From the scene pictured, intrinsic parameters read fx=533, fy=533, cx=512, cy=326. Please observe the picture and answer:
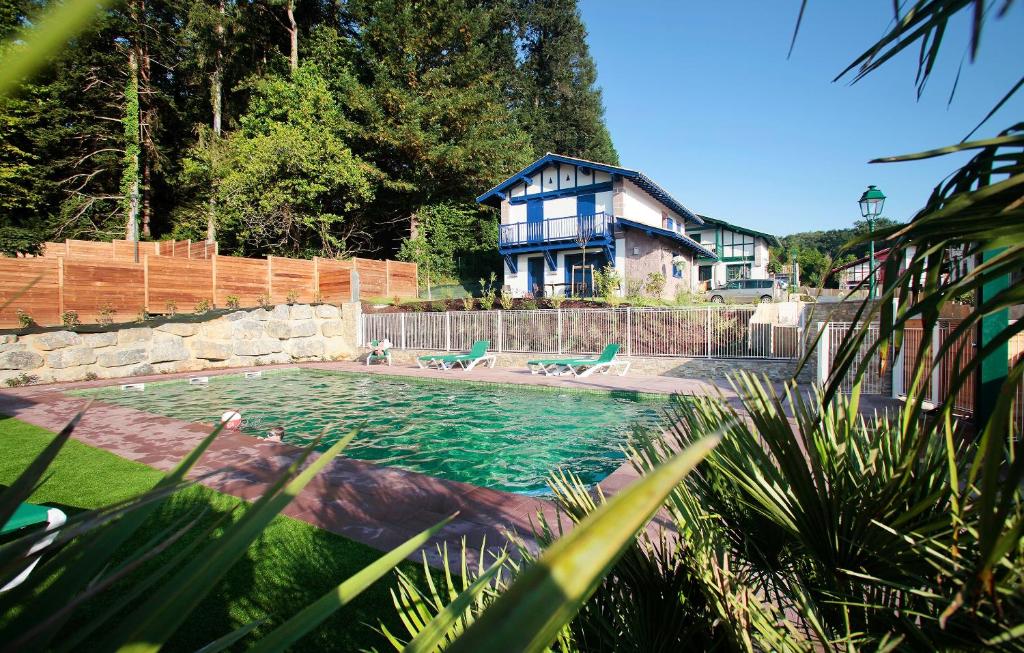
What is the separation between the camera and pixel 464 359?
16719mm

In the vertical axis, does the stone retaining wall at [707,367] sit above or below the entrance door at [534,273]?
below

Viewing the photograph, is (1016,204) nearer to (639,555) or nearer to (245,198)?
(639,555)

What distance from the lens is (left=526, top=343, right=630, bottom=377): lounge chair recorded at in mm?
14305

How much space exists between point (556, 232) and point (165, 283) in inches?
664

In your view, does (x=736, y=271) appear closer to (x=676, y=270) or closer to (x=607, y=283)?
(x=676, y=270)

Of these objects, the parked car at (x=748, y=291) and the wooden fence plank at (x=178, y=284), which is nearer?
the wooden fence plank at (x=178, y=284)

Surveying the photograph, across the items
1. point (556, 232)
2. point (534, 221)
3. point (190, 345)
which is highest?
point (534, 221)

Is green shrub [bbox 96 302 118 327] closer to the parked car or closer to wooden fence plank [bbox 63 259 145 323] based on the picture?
wooden fence plank [bbox 63 259 145 323]

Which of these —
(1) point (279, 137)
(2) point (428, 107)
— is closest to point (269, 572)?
(1) point (279, 137)

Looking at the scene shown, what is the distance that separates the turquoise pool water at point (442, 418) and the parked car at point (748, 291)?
17839 mm

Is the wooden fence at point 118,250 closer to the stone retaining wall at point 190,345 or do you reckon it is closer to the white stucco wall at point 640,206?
the stone retaining wall at point 190,345

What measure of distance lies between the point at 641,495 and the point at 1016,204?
0.86 meters

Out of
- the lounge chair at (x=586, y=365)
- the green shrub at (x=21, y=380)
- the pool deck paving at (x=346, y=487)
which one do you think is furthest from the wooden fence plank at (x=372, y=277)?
the pool deck paving at (x=346, y=487)

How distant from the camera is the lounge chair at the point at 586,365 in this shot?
46.9 ft
